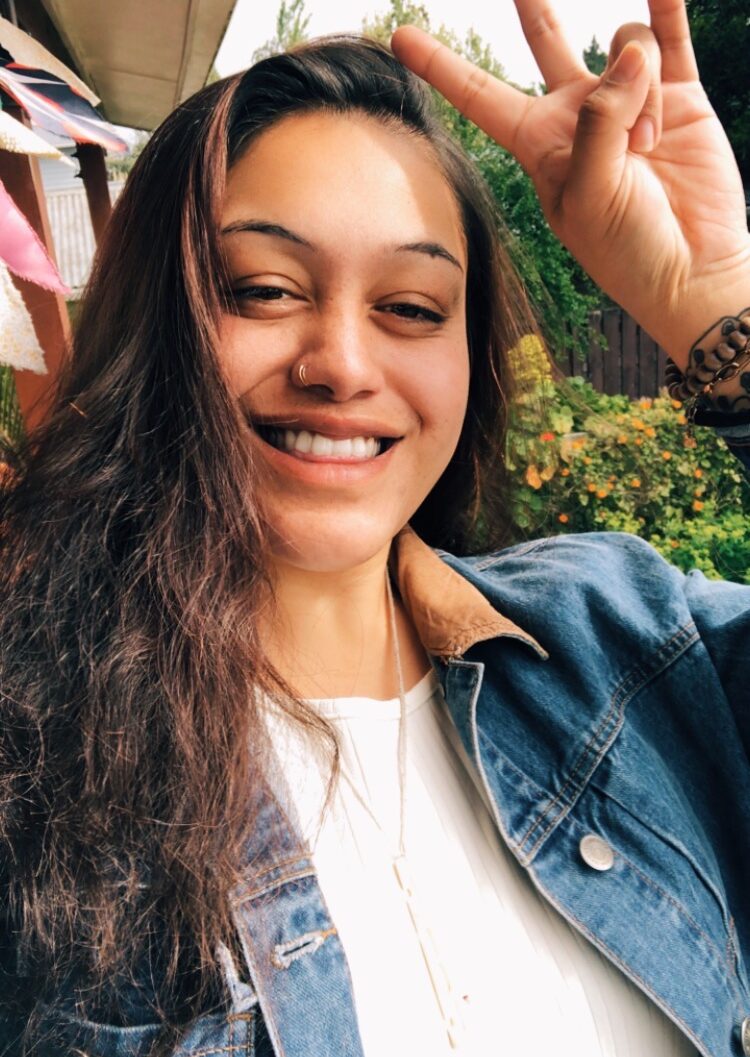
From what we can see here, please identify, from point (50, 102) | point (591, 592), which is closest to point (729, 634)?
point (591, 592)

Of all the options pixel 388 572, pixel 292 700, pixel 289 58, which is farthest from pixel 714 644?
pixel 289 58

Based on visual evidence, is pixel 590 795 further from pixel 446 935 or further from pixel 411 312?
pixel 411 312

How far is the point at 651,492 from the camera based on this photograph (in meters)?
4.80

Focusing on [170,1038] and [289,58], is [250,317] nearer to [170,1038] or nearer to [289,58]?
[289,58]

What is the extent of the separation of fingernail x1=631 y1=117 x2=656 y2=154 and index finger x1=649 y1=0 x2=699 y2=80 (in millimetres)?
88

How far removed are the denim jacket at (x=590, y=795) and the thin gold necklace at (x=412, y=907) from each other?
0.10 meters

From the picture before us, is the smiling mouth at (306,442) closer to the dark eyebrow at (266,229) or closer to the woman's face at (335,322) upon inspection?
the woman's face at (335,322)

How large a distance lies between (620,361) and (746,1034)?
29.0ft

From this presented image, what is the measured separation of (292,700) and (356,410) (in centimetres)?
44

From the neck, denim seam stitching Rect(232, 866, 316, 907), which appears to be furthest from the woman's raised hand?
denim seam stitching Rect(232, 866, 316, 907)

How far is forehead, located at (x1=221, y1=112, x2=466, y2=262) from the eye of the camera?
1.23 metres

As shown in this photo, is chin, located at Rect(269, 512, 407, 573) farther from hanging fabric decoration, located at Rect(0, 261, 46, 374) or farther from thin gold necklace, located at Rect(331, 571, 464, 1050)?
hanging fabric decoration, located at Rect(0, 261, 46, 374)

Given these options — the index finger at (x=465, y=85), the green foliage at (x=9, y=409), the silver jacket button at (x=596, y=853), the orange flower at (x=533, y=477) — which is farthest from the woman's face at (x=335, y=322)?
the orange flower at (x=533, y=477)

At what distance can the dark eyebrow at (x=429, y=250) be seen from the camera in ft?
4.28
